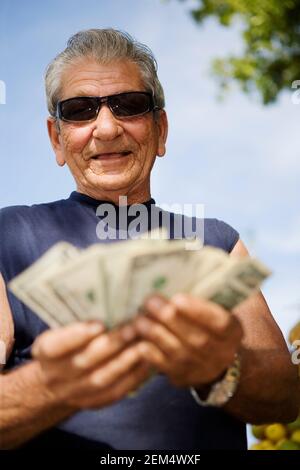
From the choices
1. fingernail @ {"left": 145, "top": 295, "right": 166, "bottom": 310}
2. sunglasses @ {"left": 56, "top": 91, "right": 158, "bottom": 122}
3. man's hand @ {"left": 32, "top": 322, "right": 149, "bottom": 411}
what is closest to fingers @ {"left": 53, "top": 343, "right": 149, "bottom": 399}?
man's hand @ {"left": 32, "top": 322, "right": 149, "bottom": 411}

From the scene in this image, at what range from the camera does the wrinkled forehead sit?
2.56 meters

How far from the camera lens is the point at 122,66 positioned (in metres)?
2.62

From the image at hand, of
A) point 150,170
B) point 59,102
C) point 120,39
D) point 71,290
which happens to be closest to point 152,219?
point 150,170

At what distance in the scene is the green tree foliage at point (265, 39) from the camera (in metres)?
6.66

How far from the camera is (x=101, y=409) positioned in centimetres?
204

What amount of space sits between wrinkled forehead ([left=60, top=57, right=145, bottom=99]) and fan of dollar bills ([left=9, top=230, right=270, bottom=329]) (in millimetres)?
1324

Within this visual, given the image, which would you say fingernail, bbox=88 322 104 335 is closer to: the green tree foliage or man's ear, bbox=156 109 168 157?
man's ear, bbox=156 109 168 157

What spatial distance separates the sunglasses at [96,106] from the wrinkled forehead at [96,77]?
0.12 ft

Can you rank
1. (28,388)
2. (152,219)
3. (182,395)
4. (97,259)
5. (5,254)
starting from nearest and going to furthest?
(97,259), (28,388), (182,395), (5,254), (152,219)

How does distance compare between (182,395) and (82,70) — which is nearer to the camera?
(182,395)

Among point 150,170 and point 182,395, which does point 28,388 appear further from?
point 150,170

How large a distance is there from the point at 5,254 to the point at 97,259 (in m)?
1.06

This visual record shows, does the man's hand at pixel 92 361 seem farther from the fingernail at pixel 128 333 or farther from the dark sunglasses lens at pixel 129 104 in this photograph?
the dark sunglasses lens at pixel 129 104

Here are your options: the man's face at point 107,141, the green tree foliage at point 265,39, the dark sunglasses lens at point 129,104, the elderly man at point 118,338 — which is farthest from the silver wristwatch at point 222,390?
the green tree foliage at point 265,39
